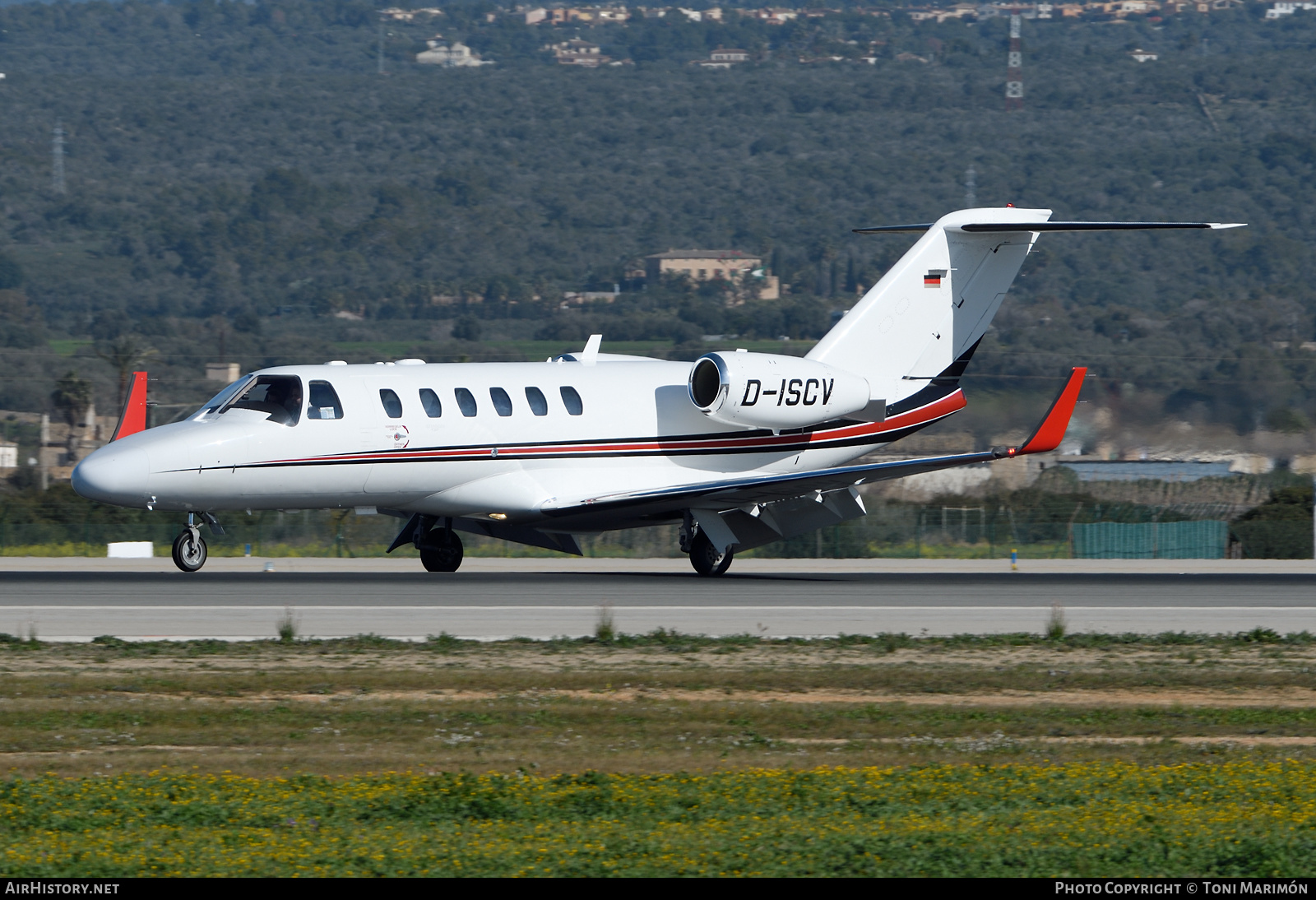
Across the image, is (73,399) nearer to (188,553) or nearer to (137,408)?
(137,408)

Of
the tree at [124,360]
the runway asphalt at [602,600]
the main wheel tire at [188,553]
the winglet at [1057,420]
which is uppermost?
the tree at [124,360]

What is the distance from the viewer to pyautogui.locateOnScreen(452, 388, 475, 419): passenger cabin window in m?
27.9

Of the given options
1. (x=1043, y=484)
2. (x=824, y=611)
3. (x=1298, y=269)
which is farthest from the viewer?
(x=1298, y=269)

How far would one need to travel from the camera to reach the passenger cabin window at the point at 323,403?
27.1 meters

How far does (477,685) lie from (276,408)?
468 inches

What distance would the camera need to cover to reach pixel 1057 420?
89.7 feet

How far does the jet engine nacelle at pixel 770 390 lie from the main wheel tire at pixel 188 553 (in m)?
8.37

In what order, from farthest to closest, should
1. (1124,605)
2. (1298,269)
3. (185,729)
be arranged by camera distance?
(1298,269) → (1124,605) → (185,729)

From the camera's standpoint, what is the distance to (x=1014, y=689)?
16.5 metres

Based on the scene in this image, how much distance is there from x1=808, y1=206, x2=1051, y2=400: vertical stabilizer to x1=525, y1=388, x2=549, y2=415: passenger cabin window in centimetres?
518

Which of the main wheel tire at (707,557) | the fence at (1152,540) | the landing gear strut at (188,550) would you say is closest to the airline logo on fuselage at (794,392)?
the main wheel tire at (707,557)

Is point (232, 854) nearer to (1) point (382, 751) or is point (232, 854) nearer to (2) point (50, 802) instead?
(2) point (50, 802)

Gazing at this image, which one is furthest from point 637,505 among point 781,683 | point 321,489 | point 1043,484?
point 1043,484

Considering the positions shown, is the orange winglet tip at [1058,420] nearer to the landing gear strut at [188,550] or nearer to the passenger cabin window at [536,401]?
the passenger cabin window at [536,401]
